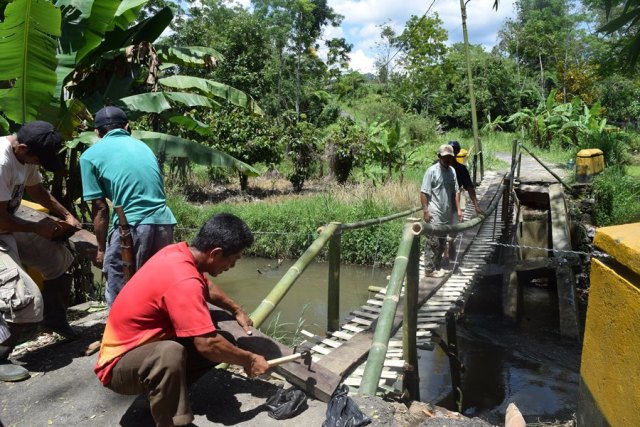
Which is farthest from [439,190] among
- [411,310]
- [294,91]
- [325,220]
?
[294,91]

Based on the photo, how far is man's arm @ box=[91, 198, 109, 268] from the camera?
330 cm

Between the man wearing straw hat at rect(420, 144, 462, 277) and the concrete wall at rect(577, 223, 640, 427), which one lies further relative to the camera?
the man wearing straw hat at rect(420, 144, 462, 277)

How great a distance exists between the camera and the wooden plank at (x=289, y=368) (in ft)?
9.31

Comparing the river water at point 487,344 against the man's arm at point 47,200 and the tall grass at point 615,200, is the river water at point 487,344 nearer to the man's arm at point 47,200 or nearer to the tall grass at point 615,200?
the tall grass at point 615,200

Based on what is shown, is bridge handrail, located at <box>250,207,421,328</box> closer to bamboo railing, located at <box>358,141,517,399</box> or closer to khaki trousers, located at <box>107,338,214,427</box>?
bamboo railing, located at <box>358,141,517,399</box>

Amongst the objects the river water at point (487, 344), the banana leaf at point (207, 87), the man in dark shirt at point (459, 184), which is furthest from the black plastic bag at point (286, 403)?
the banana leaf at point (207, 87)

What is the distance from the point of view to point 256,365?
2.58m

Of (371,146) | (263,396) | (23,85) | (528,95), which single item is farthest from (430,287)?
(528,95)

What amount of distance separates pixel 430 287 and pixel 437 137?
20.9 meters

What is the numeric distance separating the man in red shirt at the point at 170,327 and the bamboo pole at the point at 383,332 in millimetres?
606

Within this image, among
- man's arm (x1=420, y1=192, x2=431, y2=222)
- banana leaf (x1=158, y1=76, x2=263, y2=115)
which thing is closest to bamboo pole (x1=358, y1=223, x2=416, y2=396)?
man's arm (x1=420, y1=192, x2=431, y2=222)

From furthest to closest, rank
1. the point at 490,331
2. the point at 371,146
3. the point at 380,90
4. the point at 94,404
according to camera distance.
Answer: the point at 380,90, the point at 371,146, the point at 490,331, the point at 94,404

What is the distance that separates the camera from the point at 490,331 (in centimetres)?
891

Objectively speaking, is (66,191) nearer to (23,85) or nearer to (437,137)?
(23,85)
